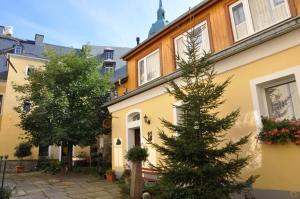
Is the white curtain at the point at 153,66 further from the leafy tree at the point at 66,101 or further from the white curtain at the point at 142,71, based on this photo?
the leafy tree at the point at 66,101

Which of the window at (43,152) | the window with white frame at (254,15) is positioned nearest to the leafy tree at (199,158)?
the window with white frame at (254,15)

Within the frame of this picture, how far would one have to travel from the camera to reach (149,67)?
35.3ft

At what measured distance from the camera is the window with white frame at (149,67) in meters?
10.3

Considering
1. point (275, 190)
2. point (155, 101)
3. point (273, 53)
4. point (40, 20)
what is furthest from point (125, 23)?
point (275, 190)

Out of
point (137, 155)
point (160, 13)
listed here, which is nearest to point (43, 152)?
point (137, 155)

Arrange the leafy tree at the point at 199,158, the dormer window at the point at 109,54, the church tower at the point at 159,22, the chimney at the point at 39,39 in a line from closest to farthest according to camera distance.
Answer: the leafy tree at the point at 199,158 → the church tower at the point at 159,22 → the chimney at the point at 39,39 → the dormer window at the point at 109,54

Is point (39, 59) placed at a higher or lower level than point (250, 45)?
higher

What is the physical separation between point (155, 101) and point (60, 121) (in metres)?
6.57

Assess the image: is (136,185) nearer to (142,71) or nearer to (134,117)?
(134,117)

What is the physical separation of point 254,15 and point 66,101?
9944mm

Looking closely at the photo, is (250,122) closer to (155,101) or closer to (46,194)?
(155,101)

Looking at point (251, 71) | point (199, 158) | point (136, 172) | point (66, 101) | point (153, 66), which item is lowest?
point (136, 172)

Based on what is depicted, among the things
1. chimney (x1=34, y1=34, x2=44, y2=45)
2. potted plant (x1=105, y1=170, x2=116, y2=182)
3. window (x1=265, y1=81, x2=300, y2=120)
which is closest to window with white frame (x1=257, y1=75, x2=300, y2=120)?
window (x1=265, y1=81, x2=300, y2=120)

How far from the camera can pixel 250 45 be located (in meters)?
5.62
